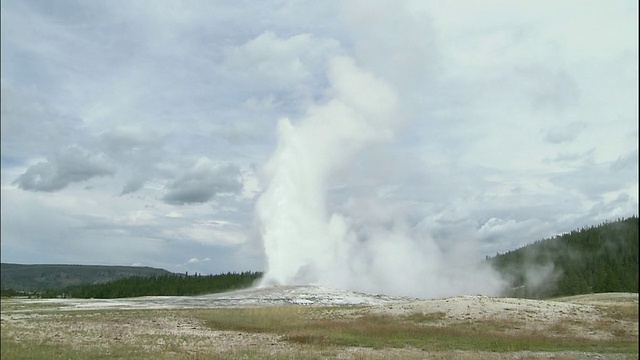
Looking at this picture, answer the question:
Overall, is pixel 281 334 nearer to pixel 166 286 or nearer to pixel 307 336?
pixel 307 336

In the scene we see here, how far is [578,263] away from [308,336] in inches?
5603

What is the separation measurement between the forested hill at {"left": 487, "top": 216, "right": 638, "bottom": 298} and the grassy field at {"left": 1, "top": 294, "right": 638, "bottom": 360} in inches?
3403

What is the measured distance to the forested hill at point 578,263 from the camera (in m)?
126

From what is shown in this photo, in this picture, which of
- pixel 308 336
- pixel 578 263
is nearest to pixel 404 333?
pixel 308 336

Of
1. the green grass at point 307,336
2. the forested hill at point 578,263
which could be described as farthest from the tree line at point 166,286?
the forested hill at point 578,263

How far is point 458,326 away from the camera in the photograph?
40562mm

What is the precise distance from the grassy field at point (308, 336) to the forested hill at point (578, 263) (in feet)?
284

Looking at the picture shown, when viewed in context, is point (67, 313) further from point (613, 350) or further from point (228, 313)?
point (613, 350)

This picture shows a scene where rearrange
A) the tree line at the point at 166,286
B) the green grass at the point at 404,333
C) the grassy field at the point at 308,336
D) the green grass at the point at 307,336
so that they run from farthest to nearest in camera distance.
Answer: the tree line at the point at 166,286 < the green grass at the point at 404,333 < the grassy field at the point at 308,336 < the green grass at the point at 307,336

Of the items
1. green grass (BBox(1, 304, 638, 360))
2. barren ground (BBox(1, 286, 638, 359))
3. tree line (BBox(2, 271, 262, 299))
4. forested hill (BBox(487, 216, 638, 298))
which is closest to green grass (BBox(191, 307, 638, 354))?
green grass (BBox(1, 304, 638, 360))

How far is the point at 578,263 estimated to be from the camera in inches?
6043

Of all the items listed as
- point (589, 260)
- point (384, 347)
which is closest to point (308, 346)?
point (384, 347)

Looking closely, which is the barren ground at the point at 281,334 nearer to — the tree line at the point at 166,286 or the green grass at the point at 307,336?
the green grass at the point at 307,336

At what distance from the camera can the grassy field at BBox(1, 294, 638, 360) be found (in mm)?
23922
